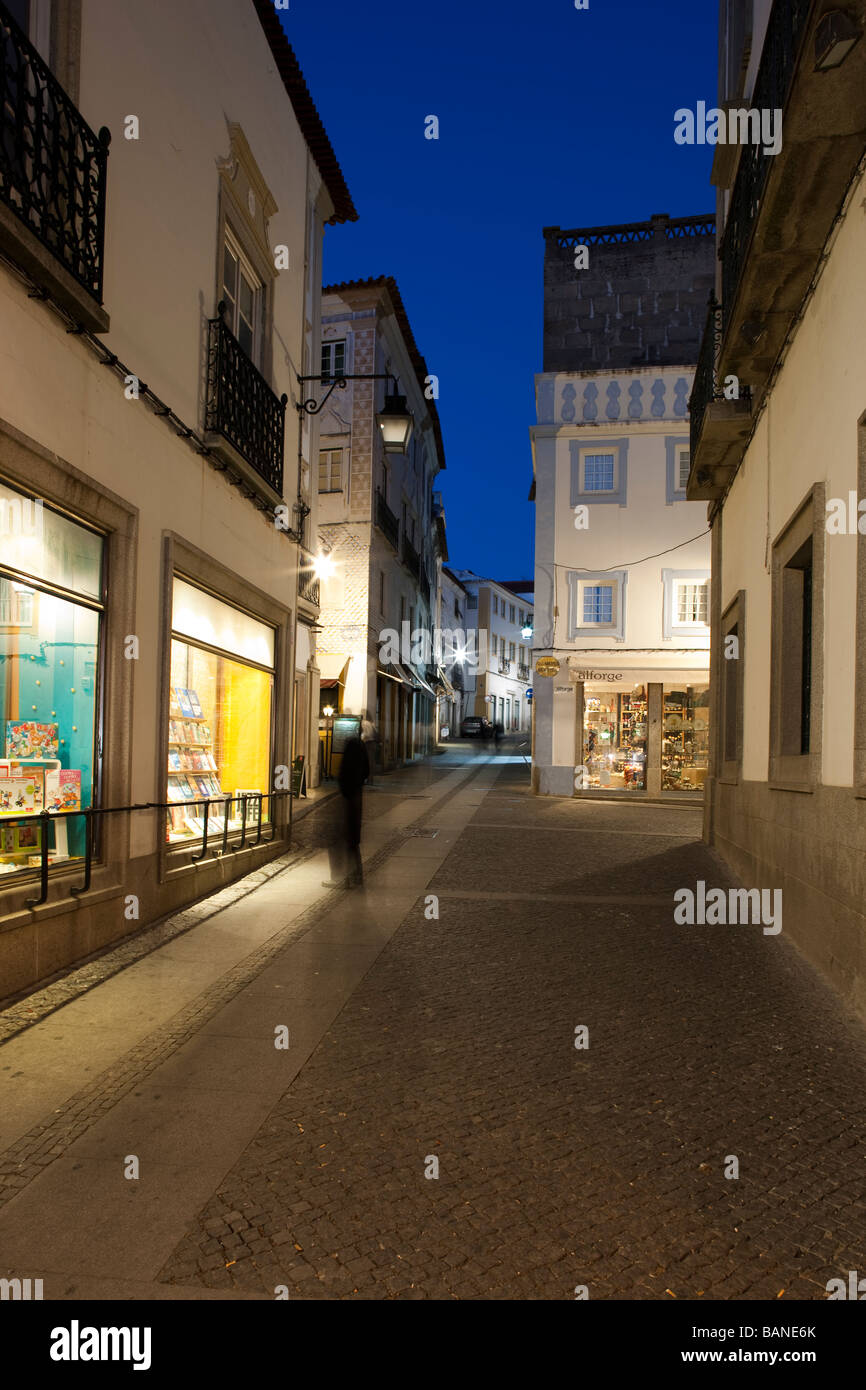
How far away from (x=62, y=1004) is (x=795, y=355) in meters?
7.86

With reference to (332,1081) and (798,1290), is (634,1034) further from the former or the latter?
(798,1290)

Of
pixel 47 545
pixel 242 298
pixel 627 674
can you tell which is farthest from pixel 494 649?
pixel 47 545

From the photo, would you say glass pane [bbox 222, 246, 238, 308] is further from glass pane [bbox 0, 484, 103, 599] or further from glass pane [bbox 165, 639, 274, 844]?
glass pane [bbox 0, 484, 103, 599]

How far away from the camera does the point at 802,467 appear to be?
25.0 feet

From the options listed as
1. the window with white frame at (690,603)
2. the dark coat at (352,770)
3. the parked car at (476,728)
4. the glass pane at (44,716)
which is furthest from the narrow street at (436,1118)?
the parked car at (476,728)

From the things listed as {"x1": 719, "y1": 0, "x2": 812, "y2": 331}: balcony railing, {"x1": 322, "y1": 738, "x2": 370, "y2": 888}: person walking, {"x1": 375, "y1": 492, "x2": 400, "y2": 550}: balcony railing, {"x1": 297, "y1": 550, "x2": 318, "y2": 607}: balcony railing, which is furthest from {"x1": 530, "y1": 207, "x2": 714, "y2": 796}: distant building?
{"x1": 322, "y1": 738, "x2": 370, "y2": 888}: person walking

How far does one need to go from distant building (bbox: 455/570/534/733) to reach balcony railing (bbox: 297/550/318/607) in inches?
1553

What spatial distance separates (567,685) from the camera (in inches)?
884

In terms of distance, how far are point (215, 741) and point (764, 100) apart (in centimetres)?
778

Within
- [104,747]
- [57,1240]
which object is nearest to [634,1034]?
[57,1240]

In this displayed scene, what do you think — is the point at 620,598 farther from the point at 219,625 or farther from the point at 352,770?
the point at 352,770

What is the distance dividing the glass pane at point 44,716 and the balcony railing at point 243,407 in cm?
323

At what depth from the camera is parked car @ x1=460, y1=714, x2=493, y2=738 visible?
52438 millimetres

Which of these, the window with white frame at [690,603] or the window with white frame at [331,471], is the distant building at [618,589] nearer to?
the window with white frame at [690,603]
